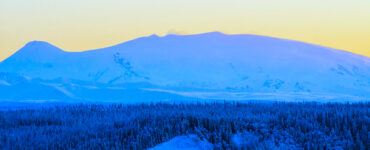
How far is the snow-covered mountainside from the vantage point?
66125 mm

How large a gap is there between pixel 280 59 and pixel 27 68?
119ft

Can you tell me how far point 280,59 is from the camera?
71.9 m

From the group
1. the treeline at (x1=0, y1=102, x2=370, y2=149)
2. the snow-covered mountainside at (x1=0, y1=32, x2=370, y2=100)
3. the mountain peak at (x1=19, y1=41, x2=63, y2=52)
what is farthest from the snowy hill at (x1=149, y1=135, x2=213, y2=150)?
the mountain peak at (x1=19, y1=41, x2=63, y2=52)

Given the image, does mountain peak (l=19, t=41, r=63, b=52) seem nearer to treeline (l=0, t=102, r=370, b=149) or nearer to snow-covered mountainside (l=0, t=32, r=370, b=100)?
snow-covered mountainside (l=0, t=32, r=370, b=100)

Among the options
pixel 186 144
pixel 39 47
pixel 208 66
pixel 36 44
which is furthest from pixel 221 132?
pixel 36 44


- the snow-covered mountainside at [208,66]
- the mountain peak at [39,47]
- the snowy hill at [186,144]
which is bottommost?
the snowy hill at [186,144]

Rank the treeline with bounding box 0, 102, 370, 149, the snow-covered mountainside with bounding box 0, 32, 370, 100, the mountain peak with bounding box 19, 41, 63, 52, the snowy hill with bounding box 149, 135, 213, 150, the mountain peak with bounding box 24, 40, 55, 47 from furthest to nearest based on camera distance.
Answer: the mountain peak with bounding box 24, 40, 55, 47, the mountain peak with bounding box 19, 41, 63, 52, the snow-covered mountainside with bounding box 0, 32, 370, 100, the treeline with bounding box 0, 102, 370, 149, the snowy hill with bounding box 149, 135, 213, 150

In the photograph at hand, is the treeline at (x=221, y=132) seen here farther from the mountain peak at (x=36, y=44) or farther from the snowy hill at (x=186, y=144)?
the mountain peak at (x=36, y=44)

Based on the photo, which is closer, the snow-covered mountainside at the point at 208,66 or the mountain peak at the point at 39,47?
the snow-covered mountainside at the point at 208,66

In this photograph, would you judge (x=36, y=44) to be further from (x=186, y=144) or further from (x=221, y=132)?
(x=186, y=144)

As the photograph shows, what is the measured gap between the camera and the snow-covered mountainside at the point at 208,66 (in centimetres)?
6612

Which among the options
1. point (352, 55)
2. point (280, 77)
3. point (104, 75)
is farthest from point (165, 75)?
point (352, 55)

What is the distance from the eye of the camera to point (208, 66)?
2803 inches

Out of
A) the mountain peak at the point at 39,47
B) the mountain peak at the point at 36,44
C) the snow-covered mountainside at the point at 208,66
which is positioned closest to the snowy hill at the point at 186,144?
the snow-covered mountainside at the point at 208,66
